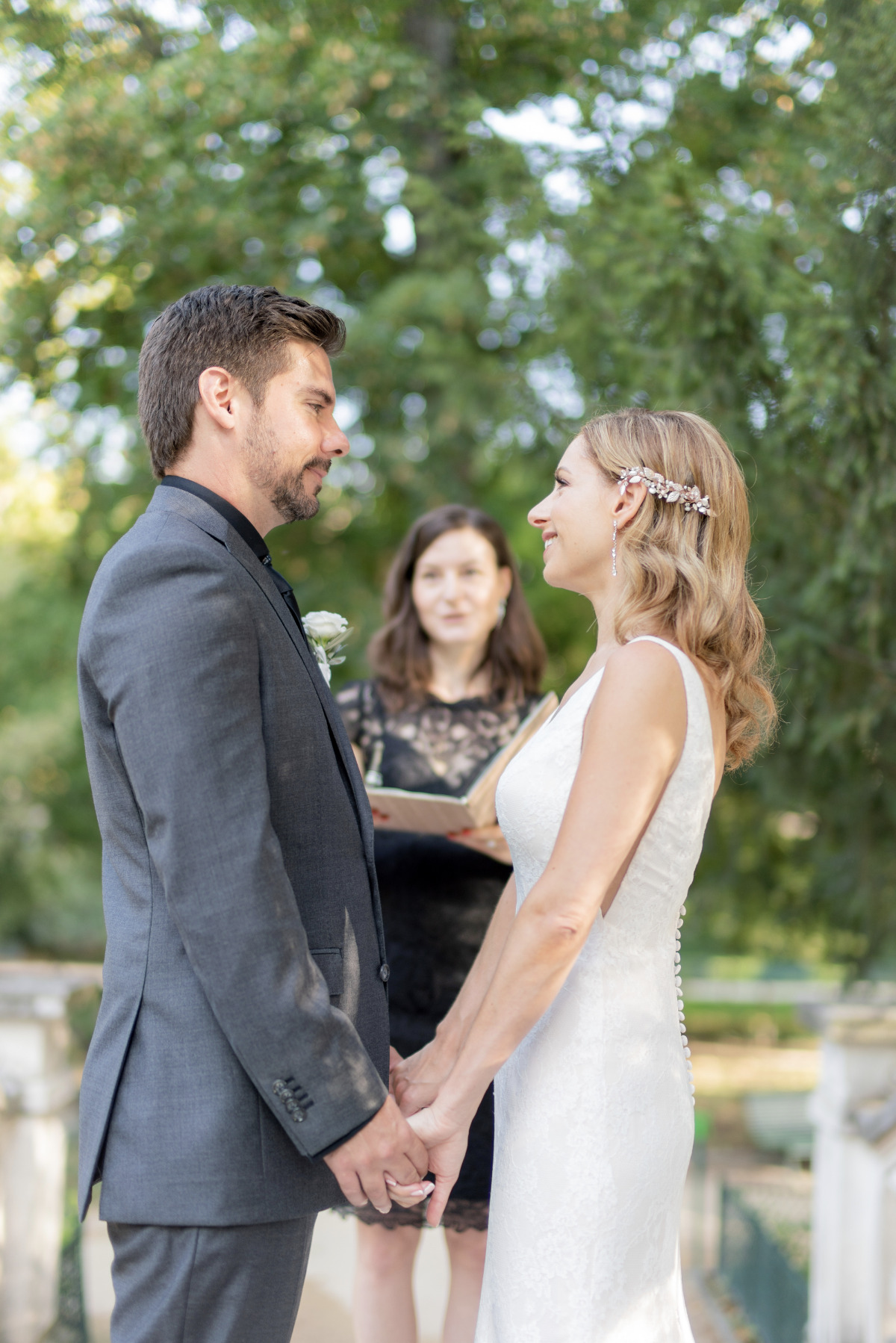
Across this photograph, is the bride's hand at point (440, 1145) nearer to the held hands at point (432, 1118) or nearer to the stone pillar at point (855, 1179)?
the held hands at point (432, 1118)

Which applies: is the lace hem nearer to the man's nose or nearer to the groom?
the groom

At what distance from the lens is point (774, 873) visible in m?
8.09

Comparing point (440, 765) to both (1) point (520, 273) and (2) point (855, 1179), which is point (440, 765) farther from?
(1) point (520, 273)

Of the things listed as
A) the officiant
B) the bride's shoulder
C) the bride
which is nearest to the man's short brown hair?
the bride

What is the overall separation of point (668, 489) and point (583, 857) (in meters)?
0.72

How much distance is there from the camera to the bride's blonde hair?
210cm

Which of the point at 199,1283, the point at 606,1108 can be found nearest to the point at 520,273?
the point at 606,1108

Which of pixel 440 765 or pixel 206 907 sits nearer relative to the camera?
pixel 206 907

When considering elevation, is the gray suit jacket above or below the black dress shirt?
below

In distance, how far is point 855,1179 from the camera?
4086 millimetres

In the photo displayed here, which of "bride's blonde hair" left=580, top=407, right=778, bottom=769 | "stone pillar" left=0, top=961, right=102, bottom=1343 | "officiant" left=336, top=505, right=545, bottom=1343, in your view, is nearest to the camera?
"bride's blonde hair" left=580, top=407, right=778, bottom=769

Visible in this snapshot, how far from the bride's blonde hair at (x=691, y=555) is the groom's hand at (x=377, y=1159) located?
94cm

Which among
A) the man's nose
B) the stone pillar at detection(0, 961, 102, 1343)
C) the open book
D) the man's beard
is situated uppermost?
the man's nose

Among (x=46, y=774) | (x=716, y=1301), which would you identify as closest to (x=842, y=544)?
(x=716, y=1301)
